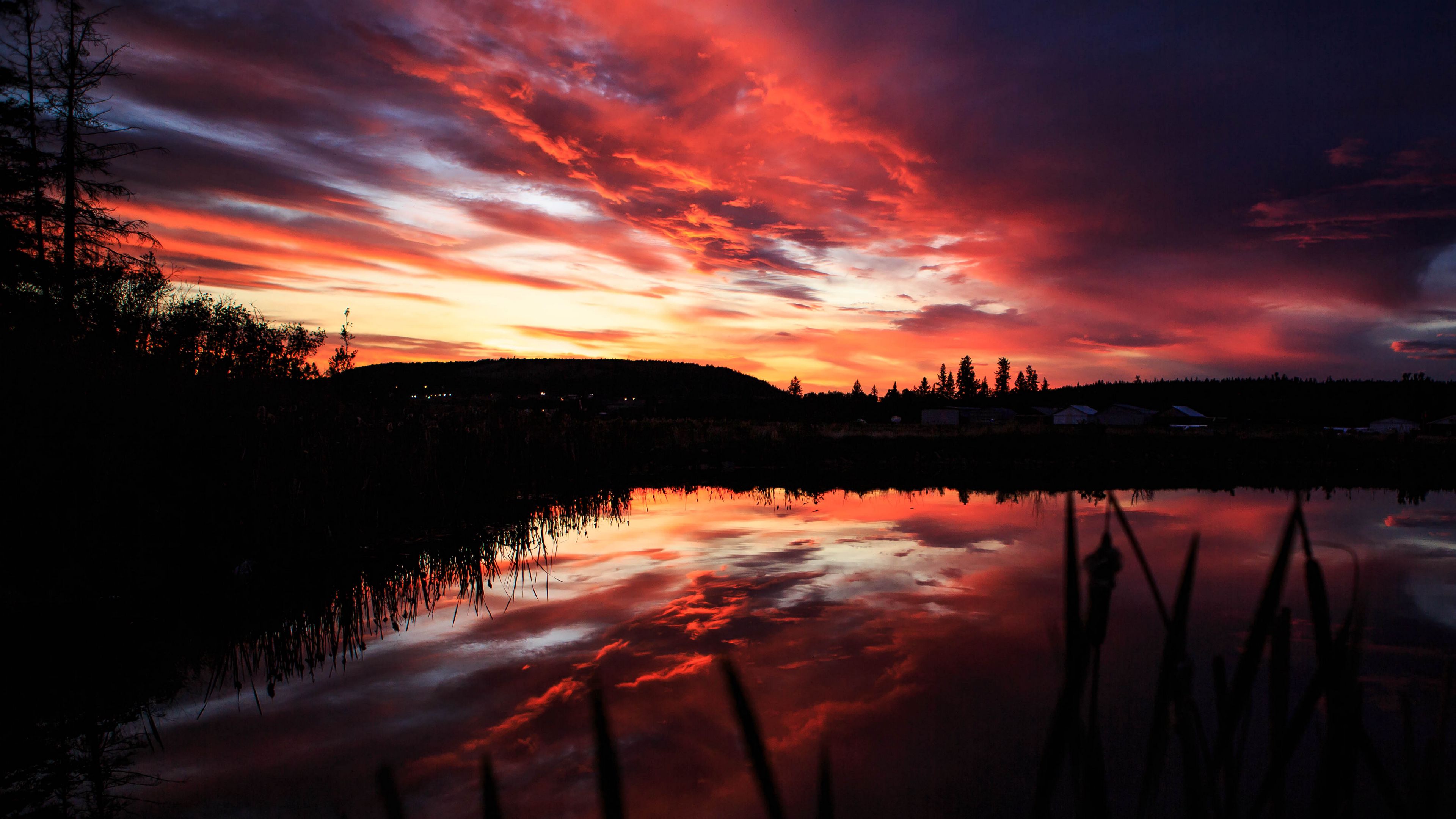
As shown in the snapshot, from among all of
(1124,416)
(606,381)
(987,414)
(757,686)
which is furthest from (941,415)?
(757,686)

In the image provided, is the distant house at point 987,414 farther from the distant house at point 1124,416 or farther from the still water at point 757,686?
the still water at point 757,686

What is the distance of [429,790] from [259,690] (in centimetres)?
226

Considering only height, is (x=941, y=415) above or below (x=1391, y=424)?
above

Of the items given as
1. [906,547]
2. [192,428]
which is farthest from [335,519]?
[906,547]

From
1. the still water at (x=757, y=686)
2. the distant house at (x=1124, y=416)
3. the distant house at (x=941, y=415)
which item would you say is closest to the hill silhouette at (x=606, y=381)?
the distant house at (x=941, y=415)

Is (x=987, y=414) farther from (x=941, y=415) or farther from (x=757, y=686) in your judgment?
(x=757, y=686)

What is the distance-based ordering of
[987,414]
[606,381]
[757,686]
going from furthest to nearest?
[606,381]
[987,414]
[757,686]

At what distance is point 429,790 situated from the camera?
3969 mm

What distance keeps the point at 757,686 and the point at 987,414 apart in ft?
406

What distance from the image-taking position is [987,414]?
393ft

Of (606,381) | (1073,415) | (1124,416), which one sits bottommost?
(1073,415)

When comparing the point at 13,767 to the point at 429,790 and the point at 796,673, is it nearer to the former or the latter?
the point at 429,790

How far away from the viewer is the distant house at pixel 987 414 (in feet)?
366

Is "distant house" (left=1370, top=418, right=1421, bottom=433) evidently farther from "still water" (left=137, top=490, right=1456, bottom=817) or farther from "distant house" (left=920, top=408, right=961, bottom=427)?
"still water" (left=137, top=490, right=1456, bottom=817)
